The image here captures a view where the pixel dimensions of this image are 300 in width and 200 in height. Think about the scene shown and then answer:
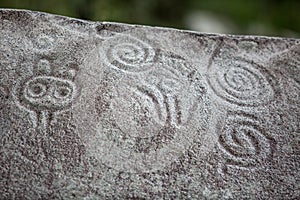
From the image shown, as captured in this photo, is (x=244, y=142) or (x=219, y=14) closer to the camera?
(x=244, y=142)

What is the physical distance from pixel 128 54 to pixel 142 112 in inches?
5.3

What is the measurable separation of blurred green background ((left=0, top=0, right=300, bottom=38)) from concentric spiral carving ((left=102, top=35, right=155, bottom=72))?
0.89 m

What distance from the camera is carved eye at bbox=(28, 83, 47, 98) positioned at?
837mm

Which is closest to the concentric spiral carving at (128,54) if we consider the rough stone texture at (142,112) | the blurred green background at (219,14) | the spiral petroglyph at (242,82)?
the rough stone texture at (142,112)

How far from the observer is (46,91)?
2.78 ft

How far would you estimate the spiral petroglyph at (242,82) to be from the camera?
2.92ft

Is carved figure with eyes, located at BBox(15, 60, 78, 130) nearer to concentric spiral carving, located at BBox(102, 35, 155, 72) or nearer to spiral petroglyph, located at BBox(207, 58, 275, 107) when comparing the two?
concentric spiral carving, located at BBox(102, 35, 155, 72)

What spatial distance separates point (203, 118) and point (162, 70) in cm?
12

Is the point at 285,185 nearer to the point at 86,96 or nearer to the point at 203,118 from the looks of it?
the point at 203,118

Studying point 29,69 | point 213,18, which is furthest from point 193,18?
point 29,69

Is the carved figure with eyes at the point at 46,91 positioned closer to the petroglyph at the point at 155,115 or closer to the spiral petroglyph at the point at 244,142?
the petroglyph at the point at 155,115

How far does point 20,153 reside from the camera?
2.53 feet

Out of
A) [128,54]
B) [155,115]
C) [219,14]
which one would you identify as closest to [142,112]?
[155,115]

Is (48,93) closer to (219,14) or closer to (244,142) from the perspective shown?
(244,142)
